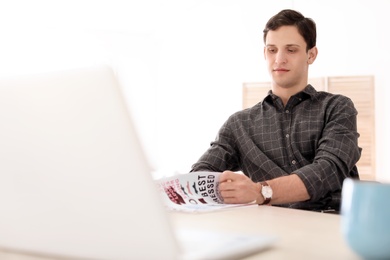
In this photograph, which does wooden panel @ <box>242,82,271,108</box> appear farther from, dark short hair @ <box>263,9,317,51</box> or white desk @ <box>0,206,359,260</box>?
white desk @ <box>0,206,359,260</box>

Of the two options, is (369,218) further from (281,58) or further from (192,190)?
(281,58)

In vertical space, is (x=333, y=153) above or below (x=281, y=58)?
below

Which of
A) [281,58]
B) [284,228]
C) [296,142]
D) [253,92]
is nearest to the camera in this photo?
[284,228]

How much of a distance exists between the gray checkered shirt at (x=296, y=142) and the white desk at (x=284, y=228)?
0.58 meters

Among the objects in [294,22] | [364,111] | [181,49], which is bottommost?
[364,111]

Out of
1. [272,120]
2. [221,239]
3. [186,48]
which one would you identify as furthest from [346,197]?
[186,48]

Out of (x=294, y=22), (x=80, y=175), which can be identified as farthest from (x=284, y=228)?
(x=294, y=22)

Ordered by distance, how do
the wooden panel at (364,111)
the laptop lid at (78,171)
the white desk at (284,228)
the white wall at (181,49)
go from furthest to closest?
the white wall at (181,49), the wooden panel at (364,111), the white desk at (284,228), the laptop lid at (78,171)

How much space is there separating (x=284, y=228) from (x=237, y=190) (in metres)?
0.53

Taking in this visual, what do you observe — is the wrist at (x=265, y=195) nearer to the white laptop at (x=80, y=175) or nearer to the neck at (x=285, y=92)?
the neck at (x=285, y=92)

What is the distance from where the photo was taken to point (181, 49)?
7098mm

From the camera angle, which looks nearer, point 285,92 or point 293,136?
point 293,136

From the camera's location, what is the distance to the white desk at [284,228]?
736mm

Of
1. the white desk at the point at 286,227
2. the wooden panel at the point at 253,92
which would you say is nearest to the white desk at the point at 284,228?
the white desk at the point at 286,227
